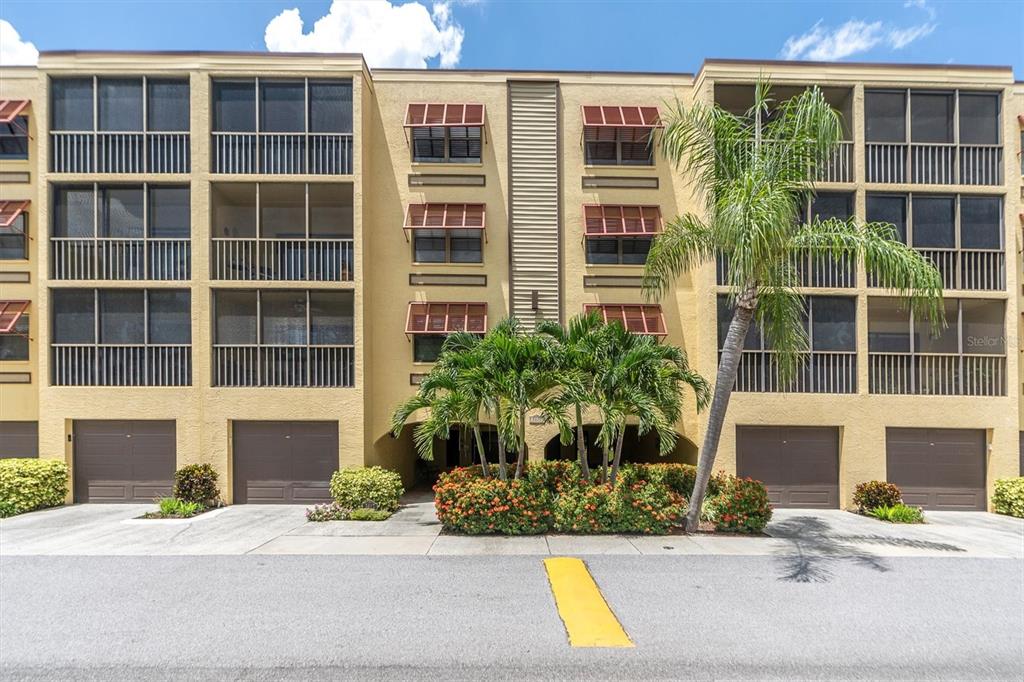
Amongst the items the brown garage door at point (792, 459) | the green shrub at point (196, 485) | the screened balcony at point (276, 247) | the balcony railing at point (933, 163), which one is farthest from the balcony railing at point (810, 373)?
the green shrub at point (196, 485)

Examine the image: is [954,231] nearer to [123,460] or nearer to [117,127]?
[117,127]

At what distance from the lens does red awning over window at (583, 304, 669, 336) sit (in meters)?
14.1

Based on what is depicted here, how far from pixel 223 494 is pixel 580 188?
1410 cm

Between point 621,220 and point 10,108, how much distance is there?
60.4 ft

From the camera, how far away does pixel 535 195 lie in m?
15.0

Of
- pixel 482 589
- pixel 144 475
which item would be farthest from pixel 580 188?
pixel 144 475

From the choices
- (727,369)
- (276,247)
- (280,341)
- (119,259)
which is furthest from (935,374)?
(119,259)

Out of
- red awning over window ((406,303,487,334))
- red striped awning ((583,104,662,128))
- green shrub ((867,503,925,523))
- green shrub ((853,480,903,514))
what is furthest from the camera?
red striped awning ((583,104,662,128))

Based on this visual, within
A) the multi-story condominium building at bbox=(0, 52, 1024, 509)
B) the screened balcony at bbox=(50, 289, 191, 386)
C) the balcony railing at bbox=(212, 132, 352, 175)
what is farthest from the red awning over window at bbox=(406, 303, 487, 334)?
the screened balcony at bbox=(50, 289, 191, 386)

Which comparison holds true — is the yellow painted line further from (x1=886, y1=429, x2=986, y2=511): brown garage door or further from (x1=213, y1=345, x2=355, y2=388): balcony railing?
(x1=886, y1=429, x2=986, y2=511): brown garage door

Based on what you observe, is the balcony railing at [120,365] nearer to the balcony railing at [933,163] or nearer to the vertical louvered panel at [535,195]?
the vertical louvered panel at [535,195]

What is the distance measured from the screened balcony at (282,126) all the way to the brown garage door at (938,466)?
18.5 meters

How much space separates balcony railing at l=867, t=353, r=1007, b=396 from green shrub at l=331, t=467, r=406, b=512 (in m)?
14.3

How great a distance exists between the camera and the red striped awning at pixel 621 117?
47.3ft
